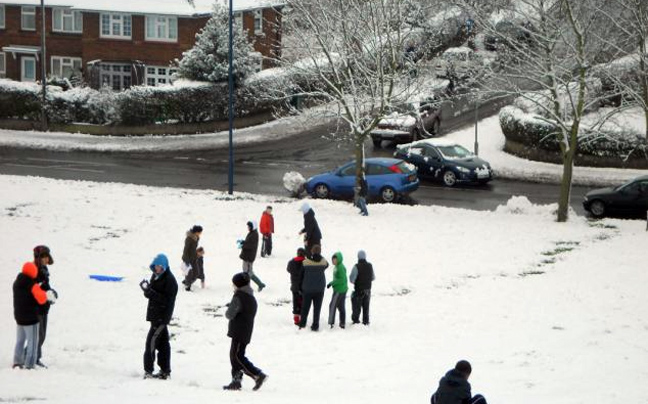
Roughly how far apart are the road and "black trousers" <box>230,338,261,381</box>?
63.6ft

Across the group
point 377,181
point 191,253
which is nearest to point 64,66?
point 377,181

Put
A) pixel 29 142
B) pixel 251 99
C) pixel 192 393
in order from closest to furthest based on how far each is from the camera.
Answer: pixel 192 393 → pixel 29 142 → pixel 251 99

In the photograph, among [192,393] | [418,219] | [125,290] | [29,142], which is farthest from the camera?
[29,142]

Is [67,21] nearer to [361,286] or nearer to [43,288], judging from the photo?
[361,286]

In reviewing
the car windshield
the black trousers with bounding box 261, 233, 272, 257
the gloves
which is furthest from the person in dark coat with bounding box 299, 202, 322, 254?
the car windshield

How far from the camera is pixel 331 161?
4147 cm

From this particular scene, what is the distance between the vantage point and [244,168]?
130 feet

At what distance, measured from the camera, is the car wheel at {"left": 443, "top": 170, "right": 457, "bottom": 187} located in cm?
3650

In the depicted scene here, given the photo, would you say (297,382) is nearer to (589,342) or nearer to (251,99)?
(589,342)

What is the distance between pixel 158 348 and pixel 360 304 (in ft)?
17.0

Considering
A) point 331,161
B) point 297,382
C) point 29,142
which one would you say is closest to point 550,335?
point 297,382

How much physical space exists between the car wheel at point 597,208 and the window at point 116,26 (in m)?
30.3

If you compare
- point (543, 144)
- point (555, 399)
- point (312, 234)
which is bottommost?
point (555, 399)

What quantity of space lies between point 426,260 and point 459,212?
6566mm
